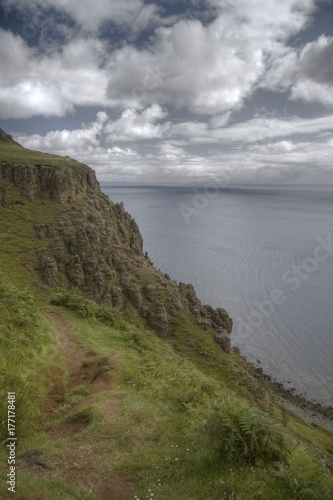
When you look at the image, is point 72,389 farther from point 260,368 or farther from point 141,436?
point 260,368

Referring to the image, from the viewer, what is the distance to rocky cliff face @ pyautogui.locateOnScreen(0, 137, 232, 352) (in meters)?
61.7

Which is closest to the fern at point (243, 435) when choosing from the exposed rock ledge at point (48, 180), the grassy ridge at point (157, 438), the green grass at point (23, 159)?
the grassy ridge at point (157, 438)

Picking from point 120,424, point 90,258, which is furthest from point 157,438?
point 90,258

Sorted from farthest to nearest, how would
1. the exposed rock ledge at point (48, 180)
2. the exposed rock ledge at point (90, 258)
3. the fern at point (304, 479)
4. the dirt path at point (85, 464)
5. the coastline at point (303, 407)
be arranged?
the exposed rock ledge at point (48, 180) → the coastline at point (303, 407) → the exposed rock ledge at point (90, 258) → the dirt path at point (85, 464) → the fern at point (304, 479)

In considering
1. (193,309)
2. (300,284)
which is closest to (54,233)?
(193,309)

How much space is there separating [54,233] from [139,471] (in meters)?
57.6

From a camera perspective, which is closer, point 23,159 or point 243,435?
point 243,435

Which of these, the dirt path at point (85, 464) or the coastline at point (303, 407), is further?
the coastline at point (303, 407)

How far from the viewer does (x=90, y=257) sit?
216 feet

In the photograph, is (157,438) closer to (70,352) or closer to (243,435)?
(243,435)

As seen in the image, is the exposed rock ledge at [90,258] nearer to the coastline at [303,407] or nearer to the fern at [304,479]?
the coastline at [303,407]

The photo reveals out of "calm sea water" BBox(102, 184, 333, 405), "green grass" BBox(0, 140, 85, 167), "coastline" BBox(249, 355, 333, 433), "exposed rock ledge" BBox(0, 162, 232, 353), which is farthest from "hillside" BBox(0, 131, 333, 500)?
"calm sea water" BBox(102, 184, 333, 405)

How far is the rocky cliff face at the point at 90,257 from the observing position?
202ft

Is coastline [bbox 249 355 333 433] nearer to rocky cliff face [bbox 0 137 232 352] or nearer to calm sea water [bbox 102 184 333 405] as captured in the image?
calm sea water [bbox 102 184 333 405]
